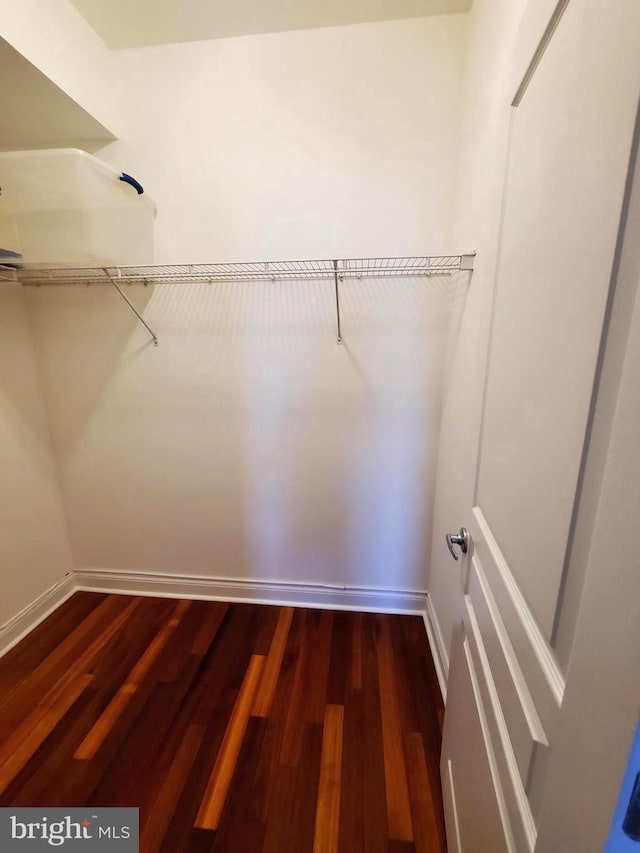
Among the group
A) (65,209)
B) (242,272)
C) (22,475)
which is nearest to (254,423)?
(242,272)

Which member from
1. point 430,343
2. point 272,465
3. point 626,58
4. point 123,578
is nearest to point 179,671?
point 123,578

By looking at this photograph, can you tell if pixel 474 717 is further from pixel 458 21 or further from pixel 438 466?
pixel 458 21

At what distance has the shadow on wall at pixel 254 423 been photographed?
4.92 ft

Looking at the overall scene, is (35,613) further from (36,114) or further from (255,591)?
(36,114)

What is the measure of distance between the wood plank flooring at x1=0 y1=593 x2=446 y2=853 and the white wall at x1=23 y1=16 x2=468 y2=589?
12.1 inches

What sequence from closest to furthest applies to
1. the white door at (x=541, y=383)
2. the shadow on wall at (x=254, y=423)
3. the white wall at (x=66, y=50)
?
the white door at (x=541, y=383) → the white wall at (x=66, y=50) → the shadow on wall at (x=254, y=423)

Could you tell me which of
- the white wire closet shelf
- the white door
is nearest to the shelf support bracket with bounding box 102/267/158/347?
the white wire closet shelf

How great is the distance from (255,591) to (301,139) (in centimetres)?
217

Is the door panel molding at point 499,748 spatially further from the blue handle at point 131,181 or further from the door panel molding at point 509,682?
the blue handle at point 131,181

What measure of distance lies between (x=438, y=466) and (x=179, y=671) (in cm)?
150

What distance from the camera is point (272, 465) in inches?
66.4

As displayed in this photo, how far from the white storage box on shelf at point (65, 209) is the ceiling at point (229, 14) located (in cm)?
54

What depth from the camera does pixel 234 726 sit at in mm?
1269

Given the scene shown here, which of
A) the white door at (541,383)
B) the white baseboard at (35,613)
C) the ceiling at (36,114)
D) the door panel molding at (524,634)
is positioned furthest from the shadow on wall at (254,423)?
the door panel molding at (524,634)
